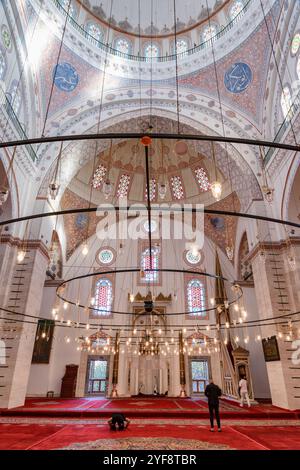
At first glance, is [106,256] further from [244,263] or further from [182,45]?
[182,45]

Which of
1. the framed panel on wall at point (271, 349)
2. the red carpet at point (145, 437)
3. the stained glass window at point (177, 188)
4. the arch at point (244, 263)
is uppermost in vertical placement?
the stained glass window at point (177, 188)

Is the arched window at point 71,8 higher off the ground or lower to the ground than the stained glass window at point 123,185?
higher

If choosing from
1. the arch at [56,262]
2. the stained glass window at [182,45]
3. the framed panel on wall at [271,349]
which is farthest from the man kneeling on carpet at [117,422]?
the stained glass window at [182,45]

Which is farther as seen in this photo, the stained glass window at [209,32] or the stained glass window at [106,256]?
the stained glass window at [106,256]

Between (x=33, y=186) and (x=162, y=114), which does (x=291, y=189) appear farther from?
(x=33, y=186)

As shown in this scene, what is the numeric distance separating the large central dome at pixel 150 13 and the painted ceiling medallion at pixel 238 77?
11.1ft

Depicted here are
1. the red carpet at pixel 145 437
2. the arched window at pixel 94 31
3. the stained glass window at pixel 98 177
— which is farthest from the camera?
the stained glass window at pixel 98 177

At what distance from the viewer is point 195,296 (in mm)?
16266

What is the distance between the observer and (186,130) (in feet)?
42.9

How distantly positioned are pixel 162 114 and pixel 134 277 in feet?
29.6

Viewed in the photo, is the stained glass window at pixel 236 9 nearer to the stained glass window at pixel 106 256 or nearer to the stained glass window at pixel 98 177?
the stained glass window at pixel 98 177

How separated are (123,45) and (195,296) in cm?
1344

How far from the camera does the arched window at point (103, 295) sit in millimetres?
16000
